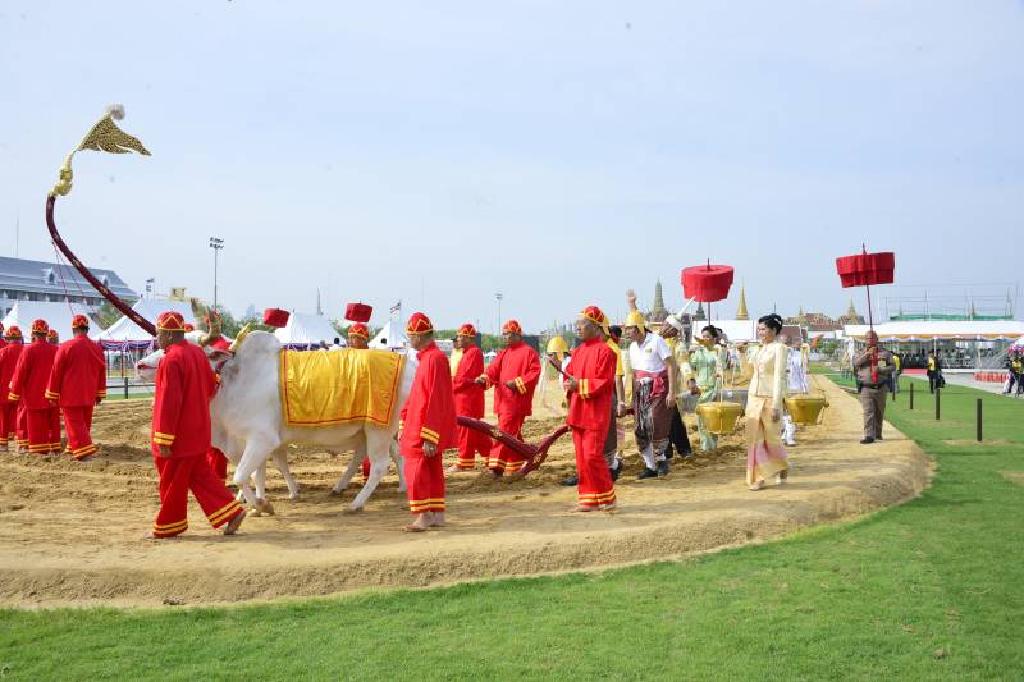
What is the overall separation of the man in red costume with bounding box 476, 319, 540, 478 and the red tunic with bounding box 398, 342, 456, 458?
2.98 meters

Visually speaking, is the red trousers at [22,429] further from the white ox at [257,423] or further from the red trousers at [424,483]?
the red trousers at [424,483]

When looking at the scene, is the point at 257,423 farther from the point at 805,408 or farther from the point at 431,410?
the point at 805,408

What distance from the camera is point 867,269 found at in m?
11.8

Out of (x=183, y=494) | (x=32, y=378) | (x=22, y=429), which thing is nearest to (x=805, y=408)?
(x=183, y=494)

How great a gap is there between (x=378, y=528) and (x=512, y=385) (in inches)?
140

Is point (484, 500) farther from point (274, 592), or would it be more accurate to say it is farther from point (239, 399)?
point (274, 592)

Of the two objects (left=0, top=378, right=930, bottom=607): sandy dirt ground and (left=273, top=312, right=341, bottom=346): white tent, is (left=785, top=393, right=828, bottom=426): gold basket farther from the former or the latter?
(left=273, top=312, right=341, bottom=346): white tent

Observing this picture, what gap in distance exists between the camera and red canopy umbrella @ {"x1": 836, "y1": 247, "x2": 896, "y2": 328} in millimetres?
11695

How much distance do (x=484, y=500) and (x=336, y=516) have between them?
161 centimetres

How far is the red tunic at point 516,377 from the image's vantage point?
35.0ft

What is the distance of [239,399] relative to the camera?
26.2ft

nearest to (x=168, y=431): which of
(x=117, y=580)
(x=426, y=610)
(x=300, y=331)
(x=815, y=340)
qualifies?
(x=117, y=580)

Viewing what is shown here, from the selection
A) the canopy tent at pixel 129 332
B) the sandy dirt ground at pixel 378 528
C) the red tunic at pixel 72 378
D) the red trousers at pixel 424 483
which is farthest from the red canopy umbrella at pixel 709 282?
the canopy tent at pixel 129 332

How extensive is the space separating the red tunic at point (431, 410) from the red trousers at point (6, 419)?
9.00 m
